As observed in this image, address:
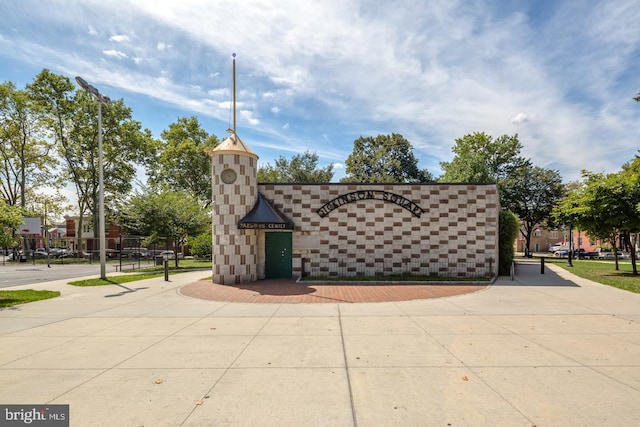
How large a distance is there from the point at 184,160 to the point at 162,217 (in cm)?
2300

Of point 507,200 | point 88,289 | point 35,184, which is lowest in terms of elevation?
point 88,289

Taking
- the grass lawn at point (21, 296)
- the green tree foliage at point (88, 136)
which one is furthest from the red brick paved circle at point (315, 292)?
the green tree foliage at point (88, 136)

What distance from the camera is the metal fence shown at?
1577 centimetres

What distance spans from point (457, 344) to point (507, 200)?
1676 inches

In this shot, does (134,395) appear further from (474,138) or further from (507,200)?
(507,200)

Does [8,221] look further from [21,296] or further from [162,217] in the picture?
[162,217]

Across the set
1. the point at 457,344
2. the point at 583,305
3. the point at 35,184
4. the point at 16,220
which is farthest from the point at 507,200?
the point at 35,184

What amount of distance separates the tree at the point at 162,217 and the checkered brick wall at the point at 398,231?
10748 millimetres

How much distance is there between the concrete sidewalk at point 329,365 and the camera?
384 centimetres

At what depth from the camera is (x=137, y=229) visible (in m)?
23.3

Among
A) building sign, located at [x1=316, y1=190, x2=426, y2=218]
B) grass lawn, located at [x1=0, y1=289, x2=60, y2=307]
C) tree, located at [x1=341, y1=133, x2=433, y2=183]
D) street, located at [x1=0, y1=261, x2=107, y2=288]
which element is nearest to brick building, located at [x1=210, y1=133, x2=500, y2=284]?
building sign, located at [x1=316, y1=190, x2=426, y2=218]

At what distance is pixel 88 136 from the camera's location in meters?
39.5
